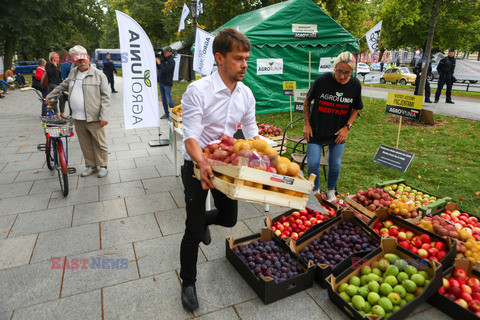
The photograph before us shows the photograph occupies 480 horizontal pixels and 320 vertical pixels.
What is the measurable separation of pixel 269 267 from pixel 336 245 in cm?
81

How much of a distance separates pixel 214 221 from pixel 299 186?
42.3 inches

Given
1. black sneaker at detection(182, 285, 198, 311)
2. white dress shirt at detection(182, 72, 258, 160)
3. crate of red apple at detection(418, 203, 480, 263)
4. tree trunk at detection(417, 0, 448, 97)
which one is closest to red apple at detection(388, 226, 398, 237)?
crate of red apple at detection(418, 203, 480, 263)

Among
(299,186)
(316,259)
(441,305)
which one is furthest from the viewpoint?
(316,259)

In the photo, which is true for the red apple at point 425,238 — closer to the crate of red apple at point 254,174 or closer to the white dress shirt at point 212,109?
the crate of red apple at point 254,174

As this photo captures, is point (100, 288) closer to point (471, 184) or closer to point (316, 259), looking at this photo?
point (316, 259)

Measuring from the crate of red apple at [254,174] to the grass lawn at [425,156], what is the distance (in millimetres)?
3175

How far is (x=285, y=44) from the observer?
1141 cm

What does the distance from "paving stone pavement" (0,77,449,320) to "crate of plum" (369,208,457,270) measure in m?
0.52

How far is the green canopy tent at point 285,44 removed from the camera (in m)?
11.0

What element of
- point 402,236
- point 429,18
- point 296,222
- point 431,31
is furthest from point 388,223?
point 429,18

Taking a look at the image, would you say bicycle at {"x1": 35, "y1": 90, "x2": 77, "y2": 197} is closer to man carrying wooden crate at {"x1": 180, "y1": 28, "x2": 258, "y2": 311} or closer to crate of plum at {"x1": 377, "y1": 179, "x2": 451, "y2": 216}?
man carrying wooden crate at {"x1": 180, "y1": 28, "x2": 258, "y2": 311}

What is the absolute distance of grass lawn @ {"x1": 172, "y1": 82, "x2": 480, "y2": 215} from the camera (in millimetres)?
5102

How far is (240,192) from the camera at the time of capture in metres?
1.86

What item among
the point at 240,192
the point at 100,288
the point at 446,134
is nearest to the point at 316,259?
the point at 240,192
